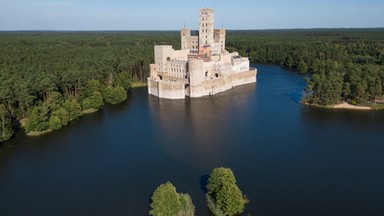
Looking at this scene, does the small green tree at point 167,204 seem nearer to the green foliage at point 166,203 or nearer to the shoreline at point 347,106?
the green foliage at point 166,203

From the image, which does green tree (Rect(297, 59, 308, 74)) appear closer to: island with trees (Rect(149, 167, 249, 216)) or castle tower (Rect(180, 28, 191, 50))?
castle tower (Rect(180, 28, 191, 50))

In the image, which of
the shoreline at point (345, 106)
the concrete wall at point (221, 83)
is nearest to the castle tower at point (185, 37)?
the concrete wall at point (221, 83)

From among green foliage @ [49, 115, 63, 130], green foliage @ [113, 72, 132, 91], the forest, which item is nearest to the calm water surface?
green foliage @ [49, 115, 63, 130]

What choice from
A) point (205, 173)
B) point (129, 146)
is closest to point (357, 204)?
point (205, 173)

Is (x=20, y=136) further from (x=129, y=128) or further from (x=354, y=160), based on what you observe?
(x=354, y=160)

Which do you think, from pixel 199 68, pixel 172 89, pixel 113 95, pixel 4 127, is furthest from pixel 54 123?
pixel 199 68

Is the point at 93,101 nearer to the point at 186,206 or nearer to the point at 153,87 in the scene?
the point at 153,87
